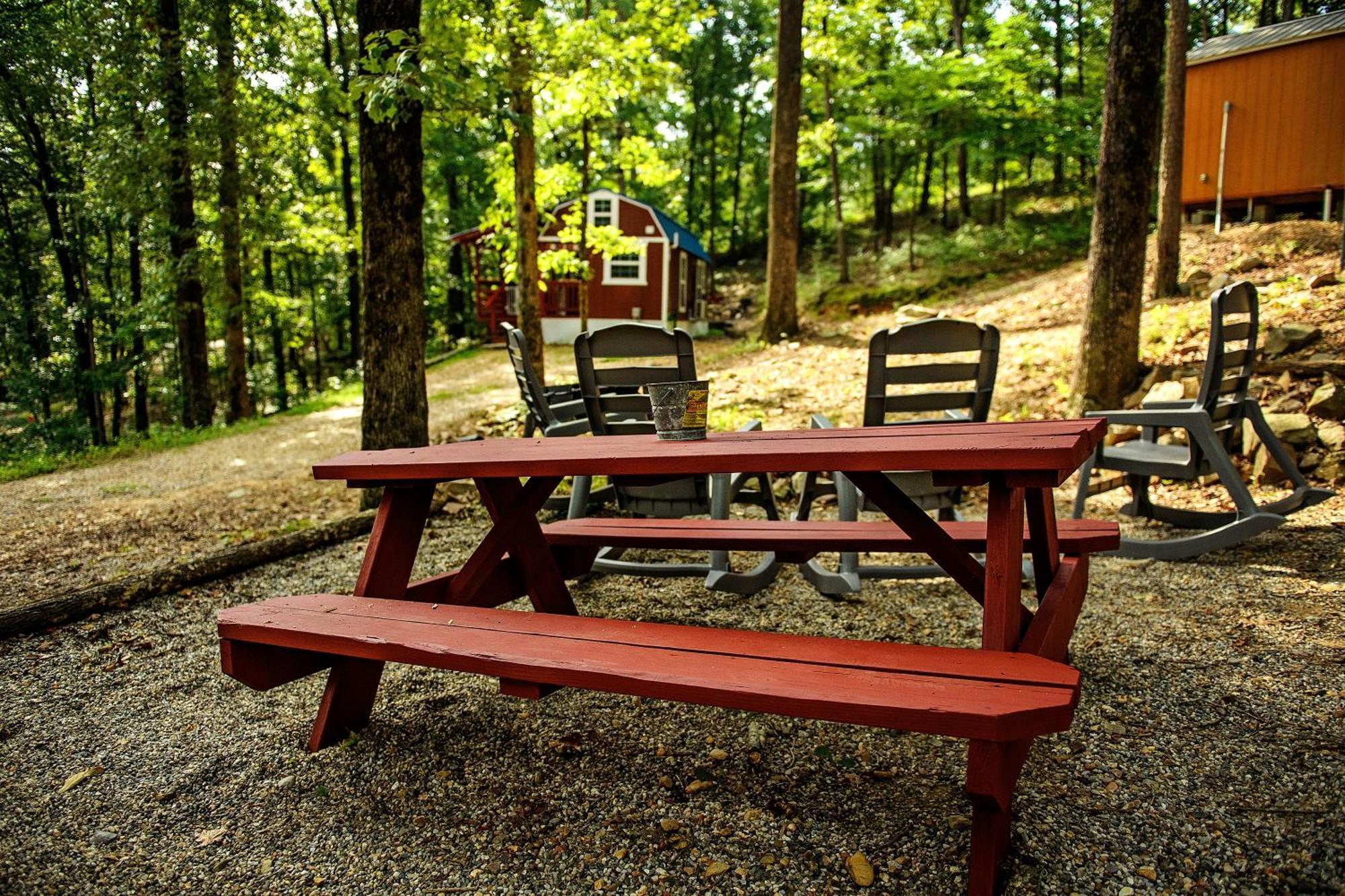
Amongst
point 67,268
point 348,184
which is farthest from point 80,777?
point 348,184

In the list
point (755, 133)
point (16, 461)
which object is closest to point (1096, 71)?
point (755, 133)

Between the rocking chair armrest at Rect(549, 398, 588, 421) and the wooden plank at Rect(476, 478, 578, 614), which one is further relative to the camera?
the rocking chair armrest at Rect(549, 398, 588, 421)

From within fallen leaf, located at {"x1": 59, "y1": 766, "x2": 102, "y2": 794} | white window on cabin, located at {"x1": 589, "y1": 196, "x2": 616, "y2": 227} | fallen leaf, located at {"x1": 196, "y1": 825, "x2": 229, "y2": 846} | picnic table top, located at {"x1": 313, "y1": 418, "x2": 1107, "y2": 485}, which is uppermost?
white window on cabin, located at {"x1": 589, "y1": 196, "x2": 616, "y2": 227}

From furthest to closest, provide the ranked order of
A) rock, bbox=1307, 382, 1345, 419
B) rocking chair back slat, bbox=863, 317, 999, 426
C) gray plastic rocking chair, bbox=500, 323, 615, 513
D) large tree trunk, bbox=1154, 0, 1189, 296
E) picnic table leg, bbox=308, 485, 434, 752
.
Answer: large tree trunk, bbox=1154, 0, 1189, 296, rock, bbox=1307, 382, 1345, 419, gray plastic rocking chair, bbox=500, 323, 615, 513, rocking chair back slat, bbox=863, 317, 999, 426, picnic table leg, bbox=308, 485, 434, 752

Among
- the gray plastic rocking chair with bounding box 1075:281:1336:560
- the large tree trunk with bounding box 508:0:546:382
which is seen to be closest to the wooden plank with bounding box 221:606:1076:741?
the gray plastic rocking chair with bounding box 1075:281:1336:560

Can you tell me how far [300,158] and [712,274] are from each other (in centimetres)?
1595

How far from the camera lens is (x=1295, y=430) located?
→ 5125 mm

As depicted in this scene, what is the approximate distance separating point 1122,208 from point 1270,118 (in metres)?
9.07

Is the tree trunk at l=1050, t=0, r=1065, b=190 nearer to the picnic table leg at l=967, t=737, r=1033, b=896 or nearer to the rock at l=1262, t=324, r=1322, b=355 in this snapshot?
the rock at l=1262, t=324, r=1322, b=355

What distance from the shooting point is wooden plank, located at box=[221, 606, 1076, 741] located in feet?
4.66

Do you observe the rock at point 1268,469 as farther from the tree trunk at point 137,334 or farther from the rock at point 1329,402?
the tree trunk at point 137,334

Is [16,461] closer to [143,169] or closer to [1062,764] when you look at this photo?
[143,169]

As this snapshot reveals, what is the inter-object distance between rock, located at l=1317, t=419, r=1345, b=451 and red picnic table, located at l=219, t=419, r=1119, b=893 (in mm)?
3365

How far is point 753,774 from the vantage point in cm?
230
